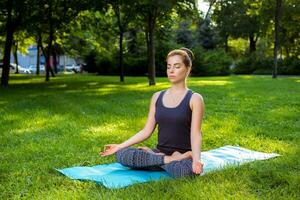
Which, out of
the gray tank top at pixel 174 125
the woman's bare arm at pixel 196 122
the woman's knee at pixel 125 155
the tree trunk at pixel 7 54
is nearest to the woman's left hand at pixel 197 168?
the woman's bare arm at pixel 196 122

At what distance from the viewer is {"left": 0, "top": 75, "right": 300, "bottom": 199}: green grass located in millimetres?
4820

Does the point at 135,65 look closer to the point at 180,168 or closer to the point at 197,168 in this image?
the point at 180,168

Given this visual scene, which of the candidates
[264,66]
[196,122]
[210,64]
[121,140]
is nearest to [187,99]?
[196,122]

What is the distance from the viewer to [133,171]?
Answer: 577 cm

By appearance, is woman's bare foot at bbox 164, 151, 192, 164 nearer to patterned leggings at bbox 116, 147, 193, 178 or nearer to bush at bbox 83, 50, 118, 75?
patterned leggings at bbox 116, 147, 193, 178

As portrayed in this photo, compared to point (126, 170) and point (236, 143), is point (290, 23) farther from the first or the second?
point (126, 170)

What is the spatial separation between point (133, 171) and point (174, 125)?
715mm

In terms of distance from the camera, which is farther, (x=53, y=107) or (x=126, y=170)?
(x=53, y=107)

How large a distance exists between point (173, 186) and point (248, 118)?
19.2ft

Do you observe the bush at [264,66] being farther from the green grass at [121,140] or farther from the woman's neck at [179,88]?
the woman's neck at [179,88]

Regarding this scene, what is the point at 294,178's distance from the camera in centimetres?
518

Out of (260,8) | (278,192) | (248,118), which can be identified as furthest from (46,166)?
(260,8)

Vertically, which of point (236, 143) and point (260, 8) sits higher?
point (260, 8)

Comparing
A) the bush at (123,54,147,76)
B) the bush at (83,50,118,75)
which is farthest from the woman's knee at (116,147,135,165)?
the bush at (83,50,118,75)
